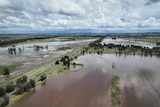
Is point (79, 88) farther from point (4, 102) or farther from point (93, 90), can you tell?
point (4, 102)

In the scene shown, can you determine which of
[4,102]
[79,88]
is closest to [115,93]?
[79,88]

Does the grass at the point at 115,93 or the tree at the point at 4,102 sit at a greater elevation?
the tree at the point at 4,102

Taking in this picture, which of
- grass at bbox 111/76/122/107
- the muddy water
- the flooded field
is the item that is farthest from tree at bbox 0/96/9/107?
grass at bbox 111/76/122/107

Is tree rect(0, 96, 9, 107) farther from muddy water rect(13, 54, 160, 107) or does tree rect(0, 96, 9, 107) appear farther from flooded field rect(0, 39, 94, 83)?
flooded field rect(0, 39, 94, 83)

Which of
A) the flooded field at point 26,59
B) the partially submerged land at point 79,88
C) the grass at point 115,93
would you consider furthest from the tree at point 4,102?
the grass at point 115,93

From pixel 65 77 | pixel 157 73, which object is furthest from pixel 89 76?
pixel 157 73

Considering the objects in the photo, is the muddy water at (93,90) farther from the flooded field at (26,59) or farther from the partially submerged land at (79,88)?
the flooded field at (26,59)
